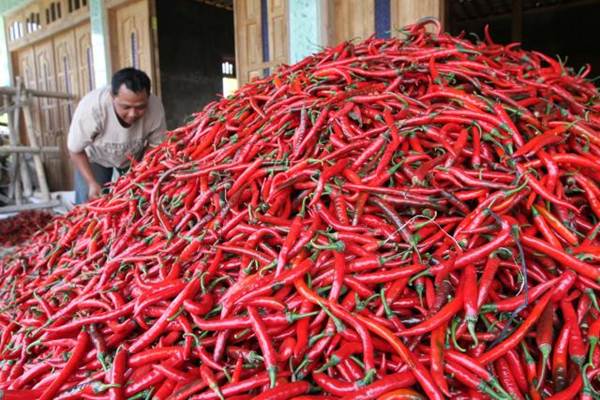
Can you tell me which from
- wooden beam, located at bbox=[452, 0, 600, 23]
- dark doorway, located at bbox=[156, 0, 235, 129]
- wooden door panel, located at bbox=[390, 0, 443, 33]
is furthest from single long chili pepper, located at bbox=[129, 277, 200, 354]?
wooden beam, located at bbox=[452, 0, 600, 23]

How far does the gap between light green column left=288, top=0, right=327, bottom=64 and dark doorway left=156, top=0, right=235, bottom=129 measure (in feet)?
12.5

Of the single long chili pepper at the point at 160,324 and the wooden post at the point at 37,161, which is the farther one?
the wooden post at the point at 37,161

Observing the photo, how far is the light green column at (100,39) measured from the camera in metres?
6.57

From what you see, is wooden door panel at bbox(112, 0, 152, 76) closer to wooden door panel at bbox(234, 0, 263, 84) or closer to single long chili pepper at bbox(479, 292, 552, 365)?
wooden door panel at bbox(234, 0, 263, 84)

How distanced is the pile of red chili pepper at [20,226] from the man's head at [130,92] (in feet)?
5.95

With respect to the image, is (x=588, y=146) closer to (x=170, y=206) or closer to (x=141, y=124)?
(x=170, y=206)

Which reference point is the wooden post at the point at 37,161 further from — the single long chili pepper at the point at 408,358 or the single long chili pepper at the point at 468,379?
the single long chili pepper at the point at 468,379

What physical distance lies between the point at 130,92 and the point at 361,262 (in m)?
2.19

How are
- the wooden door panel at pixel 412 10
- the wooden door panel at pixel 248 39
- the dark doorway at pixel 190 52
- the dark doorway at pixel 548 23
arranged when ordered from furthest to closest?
the dark doorway at pixel 548 23 < the dark doorway at pixel 190 52 < the wooden door panel at pixel 248 39 < the wooden door panel at pixel 412 10

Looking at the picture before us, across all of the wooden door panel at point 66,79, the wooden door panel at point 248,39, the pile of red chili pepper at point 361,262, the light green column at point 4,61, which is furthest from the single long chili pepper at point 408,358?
the light green column at point 4,61

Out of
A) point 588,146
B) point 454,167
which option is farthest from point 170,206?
point 588,146

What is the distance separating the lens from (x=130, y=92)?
9.32 feet

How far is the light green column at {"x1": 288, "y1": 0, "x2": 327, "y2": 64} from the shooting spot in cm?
417

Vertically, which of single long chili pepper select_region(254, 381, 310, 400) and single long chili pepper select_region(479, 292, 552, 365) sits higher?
single long chili pepper select_region(479, 292, 552, 365)
